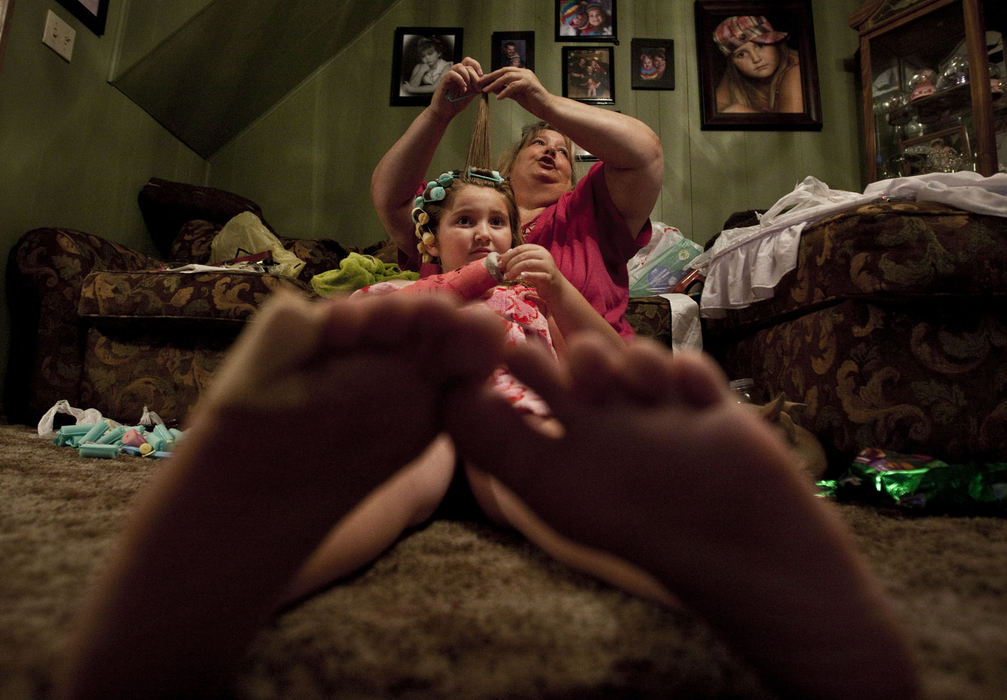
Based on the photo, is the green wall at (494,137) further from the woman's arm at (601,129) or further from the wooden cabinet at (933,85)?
the woman's arm at (601,129)

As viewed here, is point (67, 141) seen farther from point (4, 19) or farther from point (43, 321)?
point (43, 321)

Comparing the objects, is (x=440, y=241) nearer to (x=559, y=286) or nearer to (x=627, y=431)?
(x=559, y=286)

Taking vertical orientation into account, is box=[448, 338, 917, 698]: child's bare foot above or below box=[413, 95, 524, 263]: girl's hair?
below

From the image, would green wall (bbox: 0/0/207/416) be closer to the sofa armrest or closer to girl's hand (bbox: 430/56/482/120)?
the sofa armrest

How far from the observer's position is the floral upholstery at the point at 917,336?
965 millimetres

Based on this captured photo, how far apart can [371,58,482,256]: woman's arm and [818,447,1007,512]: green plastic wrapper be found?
84 centimetres

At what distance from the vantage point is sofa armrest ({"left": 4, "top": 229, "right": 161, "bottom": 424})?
149cm

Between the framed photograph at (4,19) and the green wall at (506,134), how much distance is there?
112 cm

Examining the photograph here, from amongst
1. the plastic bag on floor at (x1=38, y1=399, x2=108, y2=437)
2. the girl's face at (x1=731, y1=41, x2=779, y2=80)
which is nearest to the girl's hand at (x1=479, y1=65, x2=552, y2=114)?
the plastic bag on floor at (x1=38, y1=399, x2=108, y2=437)

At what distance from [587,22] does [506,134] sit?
0.65 meters

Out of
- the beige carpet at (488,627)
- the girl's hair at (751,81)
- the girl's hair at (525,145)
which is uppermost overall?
the girl's hair at (751,81)

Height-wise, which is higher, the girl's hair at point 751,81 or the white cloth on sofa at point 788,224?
the girl's hair at point 751,81

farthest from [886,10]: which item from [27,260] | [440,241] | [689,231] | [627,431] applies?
[27,260]

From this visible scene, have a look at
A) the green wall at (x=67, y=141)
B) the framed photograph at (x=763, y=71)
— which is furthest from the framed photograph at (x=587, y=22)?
the green wall at (x=67, y=141)
